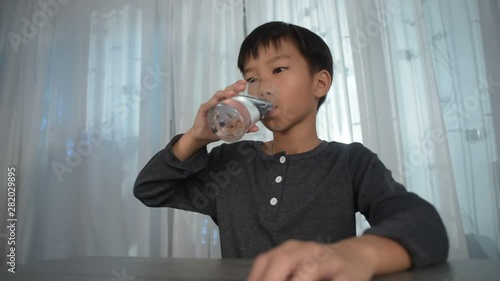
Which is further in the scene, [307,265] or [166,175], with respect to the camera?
[166,175]

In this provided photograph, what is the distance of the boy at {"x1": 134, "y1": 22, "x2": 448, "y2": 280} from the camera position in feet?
2.11

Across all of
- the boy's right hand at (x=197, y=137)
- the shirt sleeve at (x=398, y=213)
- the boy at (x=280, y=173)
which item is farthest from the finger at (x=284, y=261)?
the boy's right hand at (x=197, y=137)

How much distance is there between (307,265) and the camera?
0.27 metres

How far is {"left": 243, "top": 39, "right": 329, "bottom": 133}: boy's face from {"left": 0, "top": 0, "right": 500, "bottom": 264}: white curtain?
702mm

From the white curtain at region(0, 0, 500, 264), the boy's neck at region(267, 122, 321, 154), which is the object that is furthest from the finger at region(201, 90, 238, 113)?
the white curtain at region(0, 0, 500, 264)

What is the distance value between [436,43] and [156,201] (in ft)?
4.30

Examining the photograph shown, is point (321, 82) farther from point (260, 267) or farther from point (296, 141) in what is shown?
point (260, 267)

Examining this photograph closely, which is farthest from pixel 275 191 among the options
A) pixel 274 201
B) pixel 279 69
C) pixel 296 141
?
pixel 279 69

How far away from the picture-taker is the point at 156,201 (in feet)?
2.30

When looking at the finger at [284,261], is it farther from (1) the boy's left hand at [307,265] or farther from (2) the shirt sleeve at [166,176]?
(2) the shirt sleeve at [166,176]

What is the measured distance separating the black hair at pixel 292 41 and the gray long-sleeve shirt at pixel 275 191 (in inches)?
8.0

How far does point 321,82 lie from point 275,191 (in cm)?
29

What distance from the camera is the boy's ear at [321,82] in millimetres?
783

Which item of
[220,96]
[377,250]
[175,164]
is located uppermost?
[220,96]
